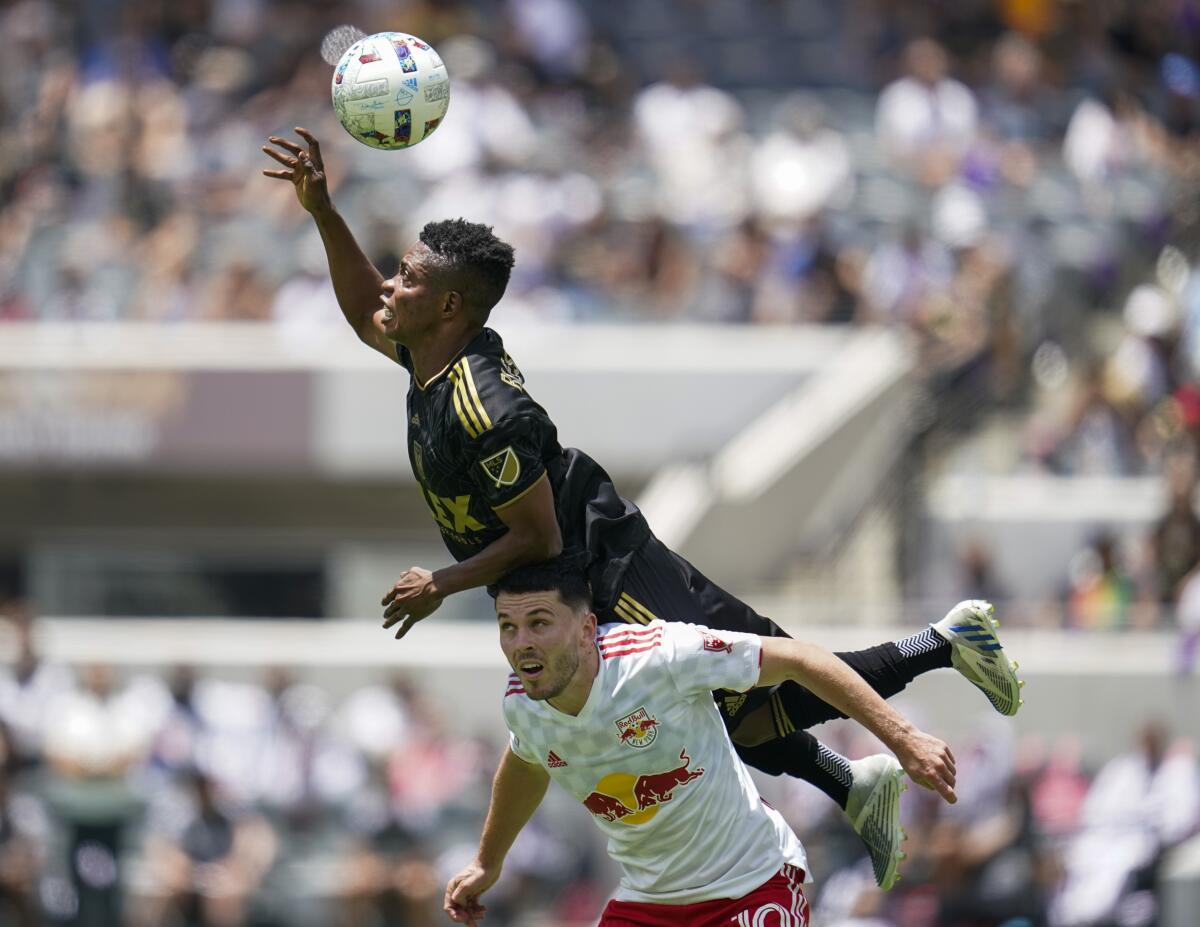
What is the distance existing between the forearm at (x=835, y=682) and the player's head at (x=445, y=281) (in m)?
1.34

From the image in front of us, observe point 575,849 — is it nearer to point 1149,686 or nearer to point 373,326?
point 1149,686

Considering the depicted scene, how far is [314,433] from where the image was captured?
18.9 m

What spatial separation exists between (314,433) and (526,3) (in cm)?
481

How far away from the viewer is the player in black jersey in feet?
22.1

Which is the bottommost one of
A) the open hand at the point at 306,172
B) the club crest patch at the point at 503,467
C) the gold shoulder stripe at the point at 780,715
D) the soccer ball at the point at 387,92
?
the gold shoulder stripe at the point at 780,715

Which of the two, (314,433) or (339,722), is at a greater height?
(314,433)

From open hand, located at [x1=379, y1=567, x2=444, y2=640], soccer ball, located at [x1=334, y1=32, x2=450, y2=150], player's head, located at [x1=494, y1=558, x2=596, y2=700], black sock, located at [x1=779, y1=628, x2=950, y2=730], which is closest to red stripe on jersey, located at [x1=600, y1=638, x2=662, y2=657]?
player's head, located at [x1=494, y1=558, x2=596, y2=700]

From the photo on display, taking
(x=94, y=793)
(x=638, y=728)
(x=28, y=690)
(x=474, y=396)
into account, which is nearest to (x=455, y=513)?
(x=474, y=396)

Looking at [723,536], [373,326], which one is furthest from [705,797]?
[723,536]

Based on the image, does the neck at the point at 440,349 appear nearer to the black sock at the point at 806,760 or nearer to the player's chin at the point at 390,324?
the player's chin at the point at 390,324

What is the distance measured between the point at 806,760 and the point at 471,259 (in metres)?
2.01

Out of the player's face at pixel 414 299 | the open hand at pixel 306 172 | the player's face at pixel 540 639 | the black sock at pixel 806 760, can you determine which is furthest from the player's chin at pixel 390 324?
the black sock at pixel 806 760

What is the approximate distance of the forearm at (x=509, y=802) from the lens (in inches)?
283

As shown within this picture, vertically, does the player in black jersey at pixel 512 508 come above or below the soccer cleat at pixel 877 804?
above
